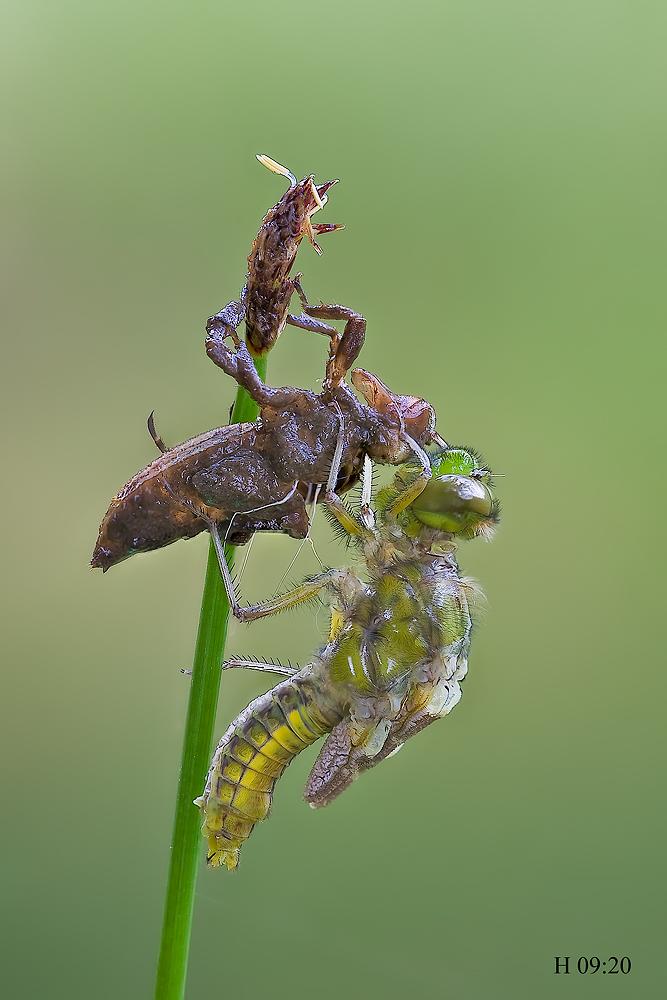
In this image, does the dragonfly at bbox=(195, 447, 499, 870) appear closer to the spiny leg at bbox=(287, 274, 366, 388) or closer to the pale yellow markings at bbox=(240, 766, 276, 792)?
the pale yellow markings at bbox=(240, 766, 276, 792)

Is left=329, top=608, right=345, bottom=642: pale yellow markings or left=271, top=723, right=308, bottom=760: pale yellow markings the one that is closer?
left=271, top=723, right=308, bottom=760: pale yellow markings

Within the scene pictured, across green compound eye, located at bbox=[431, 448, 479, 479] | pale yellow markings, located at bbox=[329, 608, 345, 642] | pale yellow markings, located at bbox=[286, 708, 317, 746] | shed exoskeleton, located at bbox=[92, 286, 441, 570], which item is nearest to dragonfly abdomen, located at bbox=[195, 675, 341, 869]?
pale yellow markings, located at bbox=[286, 708, 317, 746]

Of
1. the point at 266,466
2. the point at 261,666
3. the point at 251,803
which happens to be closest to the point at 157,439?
the point at 266,466

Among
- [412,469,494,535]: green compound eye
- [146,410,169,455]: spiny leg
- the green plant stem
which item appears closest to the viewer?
the green plant stem

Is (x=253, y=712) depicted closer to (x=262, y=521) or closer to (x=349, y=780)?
(x=349, y=780)

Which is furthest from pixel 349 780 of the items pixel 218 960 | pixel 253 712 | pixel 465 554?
pixel 218 960

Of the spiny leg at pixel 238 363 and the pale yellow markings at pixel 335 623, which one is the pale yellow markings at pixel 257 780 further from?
the spiny leg at pixel 238 363

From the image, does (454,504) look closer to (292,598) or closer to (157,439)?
(292,598)
